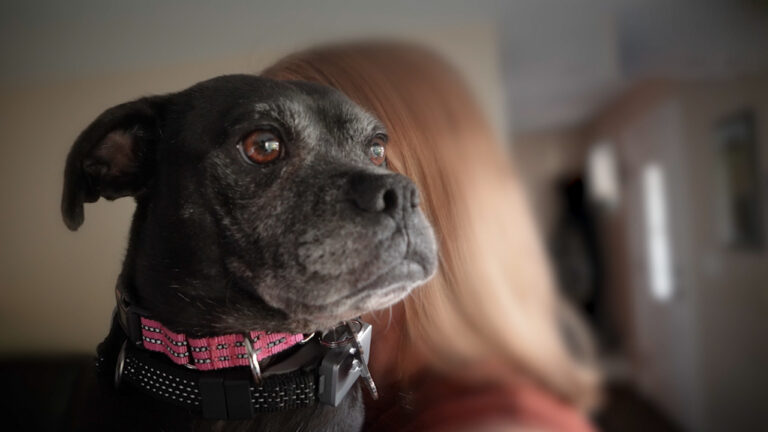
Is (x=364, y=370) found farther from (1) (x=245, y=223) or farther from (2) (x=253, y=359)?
(1) (x=245, y=223)

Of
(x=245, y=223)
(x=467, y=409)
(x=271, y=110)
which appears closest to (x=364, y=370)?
(x=467, y=409)

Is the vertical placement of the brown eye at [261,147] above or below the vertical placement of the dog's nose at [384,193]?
above

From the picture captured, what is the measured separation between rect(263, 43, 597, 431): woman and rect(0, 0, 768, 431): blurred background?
3 cm

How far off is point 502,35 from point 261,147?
0.40 metres

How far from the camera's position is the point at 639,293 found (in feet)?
1.98

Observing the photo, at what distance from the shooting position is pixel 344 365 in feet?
2.42

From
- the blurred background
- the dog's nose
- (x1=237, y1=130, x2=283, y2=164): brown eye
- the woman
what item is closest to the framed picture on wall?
the blurred background

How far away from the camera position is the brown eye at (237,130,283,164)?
804 mm

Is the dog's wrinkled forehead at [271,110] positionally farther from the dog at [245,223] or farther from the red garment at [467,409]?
the red garment at [467,409]

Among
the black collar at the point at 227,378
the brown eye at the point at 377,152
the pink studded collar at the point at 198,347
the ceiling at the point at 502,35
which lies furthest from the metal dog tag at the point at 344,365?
the ceiling at the point at 502,35

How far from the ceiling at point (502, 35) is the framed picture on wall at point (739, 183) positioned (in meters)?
0.08

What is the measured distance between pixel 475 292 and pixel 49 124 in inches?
23.7

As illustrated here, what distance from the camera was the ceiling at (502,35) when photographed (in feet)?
2.02

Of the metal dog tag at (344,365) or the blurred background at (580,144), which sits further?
the metal dog tag at (344,365)
